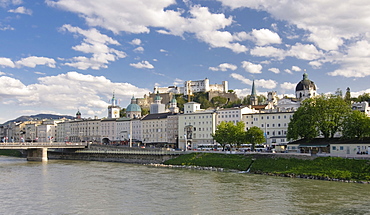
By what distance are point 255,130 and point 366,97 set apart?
67.7m

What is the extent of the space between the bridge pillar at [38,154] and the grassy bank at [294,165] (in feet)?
119

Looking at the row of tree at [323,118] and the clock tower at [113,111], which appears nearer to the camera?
the row of tree at [323,118]

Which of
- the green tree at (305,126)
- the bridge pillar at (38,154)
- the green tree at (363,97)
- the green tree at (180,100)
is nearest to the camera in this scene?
the green tree at (305,126)

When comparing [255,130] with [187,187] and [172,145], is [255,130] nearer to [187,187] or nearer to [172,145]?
[187,187]

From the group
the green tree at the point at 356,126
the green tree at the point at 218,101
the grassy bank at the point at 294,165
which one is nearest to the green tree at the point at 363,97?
the green tree at the point at 218,101

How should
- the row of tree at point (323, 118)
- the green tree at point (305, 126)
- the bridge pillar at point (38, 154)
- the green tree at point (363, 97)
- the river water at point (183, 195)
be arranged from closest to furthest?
the river water at point (183, 195), the row of tree at point (323, 118), the green tree at point (305, 126), the bridge pillar at point (38, 154), the green tree at point (363, 97)

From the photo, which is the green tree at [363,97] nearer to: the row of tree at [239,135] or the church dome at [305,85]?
the church dome at [305,85]

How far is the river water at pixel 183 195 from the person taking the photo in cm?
3034

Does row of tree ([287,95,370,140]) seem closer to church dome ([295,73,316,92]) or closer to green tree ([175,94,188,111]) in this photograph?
church dome ([295,73,316,92])

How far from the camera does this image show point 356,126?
2285 inches

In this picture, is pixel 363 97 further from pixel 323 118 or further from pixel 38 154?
pixel 38 154

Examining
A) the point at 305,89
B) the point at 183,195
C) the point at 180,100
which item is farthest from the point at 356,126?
the point at 180,100

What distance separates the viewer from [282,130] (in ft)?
303

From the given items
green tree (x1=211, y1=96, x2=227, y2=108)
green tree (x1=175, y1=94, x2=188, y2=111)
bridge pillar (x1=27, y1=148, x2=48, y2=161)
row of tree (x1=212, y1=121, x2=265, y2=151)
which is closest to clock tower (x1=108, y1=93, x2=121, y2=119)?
green tree (x1=175, y1=94, x2=188, y2=111)
